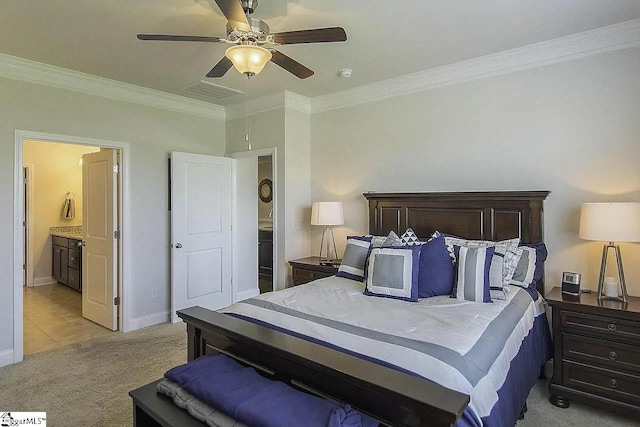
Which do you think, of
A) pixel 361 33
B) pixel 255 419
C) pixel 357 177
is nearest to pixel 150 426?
pixel 255 419

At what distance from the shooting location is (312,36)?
213cm

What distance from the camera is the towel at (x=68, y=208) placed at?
6645mm

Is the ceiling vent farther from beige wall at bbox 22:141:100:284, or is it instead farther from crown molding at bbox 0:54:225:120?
beige wall at bbox 22:141:100:284

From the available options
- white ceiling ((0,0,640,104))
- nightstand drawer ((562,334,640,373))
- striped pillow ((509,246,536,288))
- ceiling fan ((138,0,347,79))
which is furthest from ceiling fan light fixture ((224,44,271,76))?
nightstand drawer ((562,334,640,373))

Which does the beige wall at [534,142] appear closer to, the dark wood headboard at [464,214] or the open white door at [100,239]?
the dark wood headboard at [464,214]

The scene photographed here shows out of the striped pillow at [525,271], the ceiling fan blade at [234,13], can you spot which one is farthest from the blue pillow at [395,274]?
the ceiling fan blade at [234,13]

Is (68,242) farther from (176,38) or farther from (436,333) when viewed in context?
(436,333)

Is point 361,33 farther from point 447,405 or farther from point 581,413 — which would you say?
point 581,413

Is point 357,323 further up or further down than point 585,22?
further down

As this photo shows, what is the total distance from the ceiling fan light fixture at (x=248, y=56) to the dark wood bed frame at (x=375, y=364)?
147 cm

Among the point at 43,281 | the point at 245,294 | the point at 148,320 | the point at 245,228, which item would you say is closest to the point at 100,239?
the point at 148,320

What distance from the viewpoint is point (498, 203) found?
3.18 meters

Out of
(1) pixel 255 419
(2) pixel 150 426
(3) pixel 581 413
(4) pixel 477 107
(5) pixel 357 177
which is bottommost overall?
(3) pixel 581 413

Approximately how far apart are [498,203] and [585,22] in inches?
56.0
